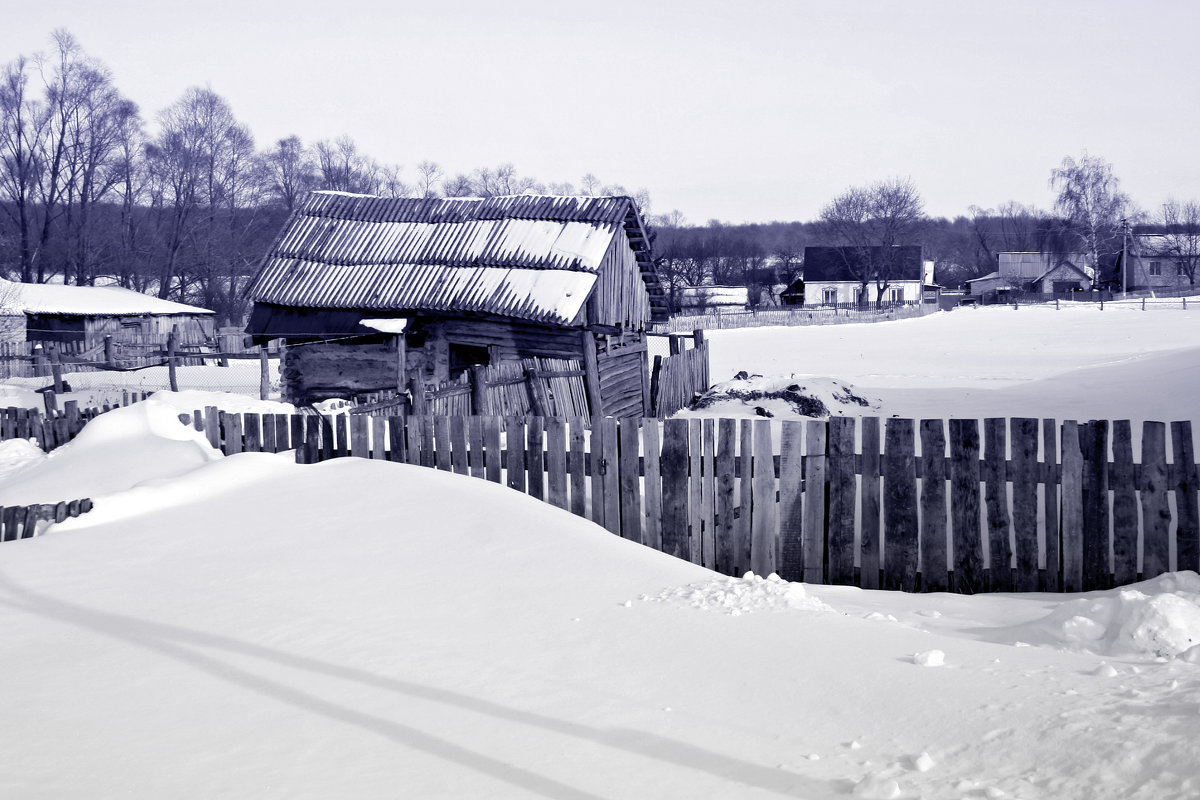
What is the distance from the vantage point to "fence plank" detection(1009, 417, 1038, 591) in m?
6.73

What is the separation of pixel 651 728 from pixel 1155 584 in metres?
4.01

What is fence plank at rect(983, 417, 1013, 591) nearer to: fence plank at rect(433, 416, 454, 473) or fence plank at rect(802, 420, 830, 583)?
fence plank at rect(802, 420, 830, 583)

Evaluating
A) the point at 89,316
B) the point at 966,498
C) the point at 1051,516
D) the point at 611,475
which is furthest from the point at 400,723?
the point at 89,316

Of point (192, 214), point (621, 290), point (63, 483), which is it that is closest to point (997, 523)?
point (63, 483)

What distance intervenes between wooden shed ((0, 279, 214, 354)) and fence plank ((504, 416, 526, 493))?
37.7m

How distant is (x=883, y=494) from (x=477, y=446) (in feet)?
10.8

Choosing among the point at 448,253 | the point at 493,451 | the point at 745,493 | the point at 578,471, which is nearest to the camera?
the point at 745,493

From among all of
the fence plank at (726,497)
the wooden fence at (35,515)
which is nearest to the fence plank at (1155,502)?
the fence plank at (726,497)

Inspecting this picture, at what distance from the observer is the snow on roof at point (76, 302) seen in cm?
4234

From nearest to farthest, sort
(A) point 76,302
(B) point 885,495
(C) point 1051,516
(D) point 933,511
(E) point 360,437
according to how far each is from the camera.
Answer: (C) point 1051,516
(D) point 933,511
(B) point 885,495
(E) point 360,437
(A) point 76,302

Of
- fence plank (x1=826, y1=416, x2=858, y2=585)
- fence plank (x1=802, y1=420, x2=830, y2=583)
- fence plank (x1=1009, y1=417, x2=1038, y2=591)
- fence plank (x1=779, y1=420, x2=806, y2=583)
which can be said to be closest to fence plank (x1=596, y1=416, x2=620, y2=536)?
fence plank (x1=779, y1=420, x2=806, y2=583)

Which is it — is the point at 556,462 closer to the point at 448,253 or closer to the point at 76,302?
the point at 448,253

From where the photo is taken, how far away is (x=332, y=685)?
15.2ft

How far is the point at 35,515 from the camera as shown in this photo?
7.95 m
